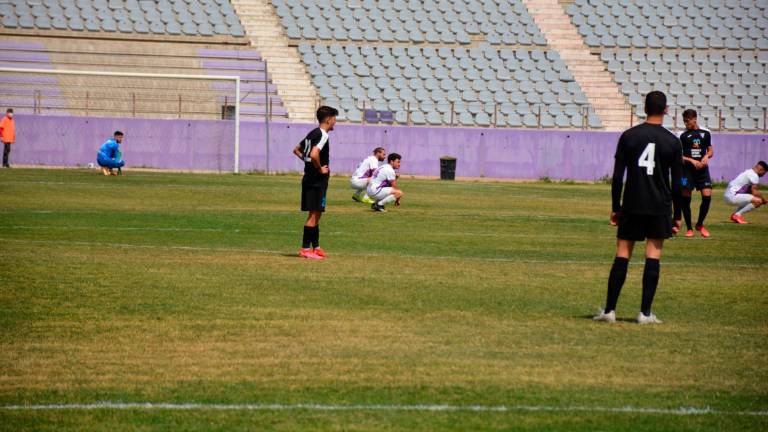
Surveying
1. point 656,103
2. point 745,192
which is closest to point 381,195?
point 745,192

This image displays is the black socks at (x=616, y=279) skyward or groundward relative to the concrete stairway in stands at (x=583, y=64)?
groundward

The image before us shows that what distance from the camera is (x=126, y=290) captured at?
12.8 m

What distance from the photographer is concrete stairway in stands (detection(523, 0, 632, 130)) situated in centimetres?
4947

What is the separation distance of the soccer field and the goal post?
81.1ft

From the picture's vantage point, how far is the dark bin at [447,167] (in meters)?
45.0

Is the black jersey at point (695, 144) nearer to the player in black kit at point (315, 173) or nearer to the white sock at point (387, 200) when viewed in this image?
the white sock at point (387, 200)

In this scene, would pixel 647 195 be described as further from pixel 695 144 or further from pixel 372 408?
pixel 695 144

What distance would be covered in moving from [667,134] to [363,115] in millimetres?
35611

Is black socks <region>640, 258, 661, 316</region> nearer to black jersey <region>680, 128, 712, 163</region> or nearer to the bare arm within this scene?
the bare arm

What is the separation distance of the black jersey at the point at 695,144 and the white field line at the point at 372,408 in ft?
50.6

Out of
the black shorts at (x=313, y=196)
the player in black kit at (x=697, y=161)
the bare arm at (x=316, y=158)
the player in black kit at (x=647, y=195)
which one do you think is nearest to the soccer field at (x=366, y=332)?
the player in black kit at (x=647, y=195)

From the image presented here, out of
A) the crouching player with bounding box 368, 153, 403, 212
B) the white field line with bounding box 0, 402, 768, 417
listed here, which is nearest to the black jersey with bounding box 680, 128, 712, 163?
the crouching player with bounding box 368, 153, 403, 212

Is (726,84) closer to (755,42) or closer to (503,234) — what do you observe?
(755,42)

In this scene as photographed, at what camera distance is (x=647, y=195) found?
1095 cm
